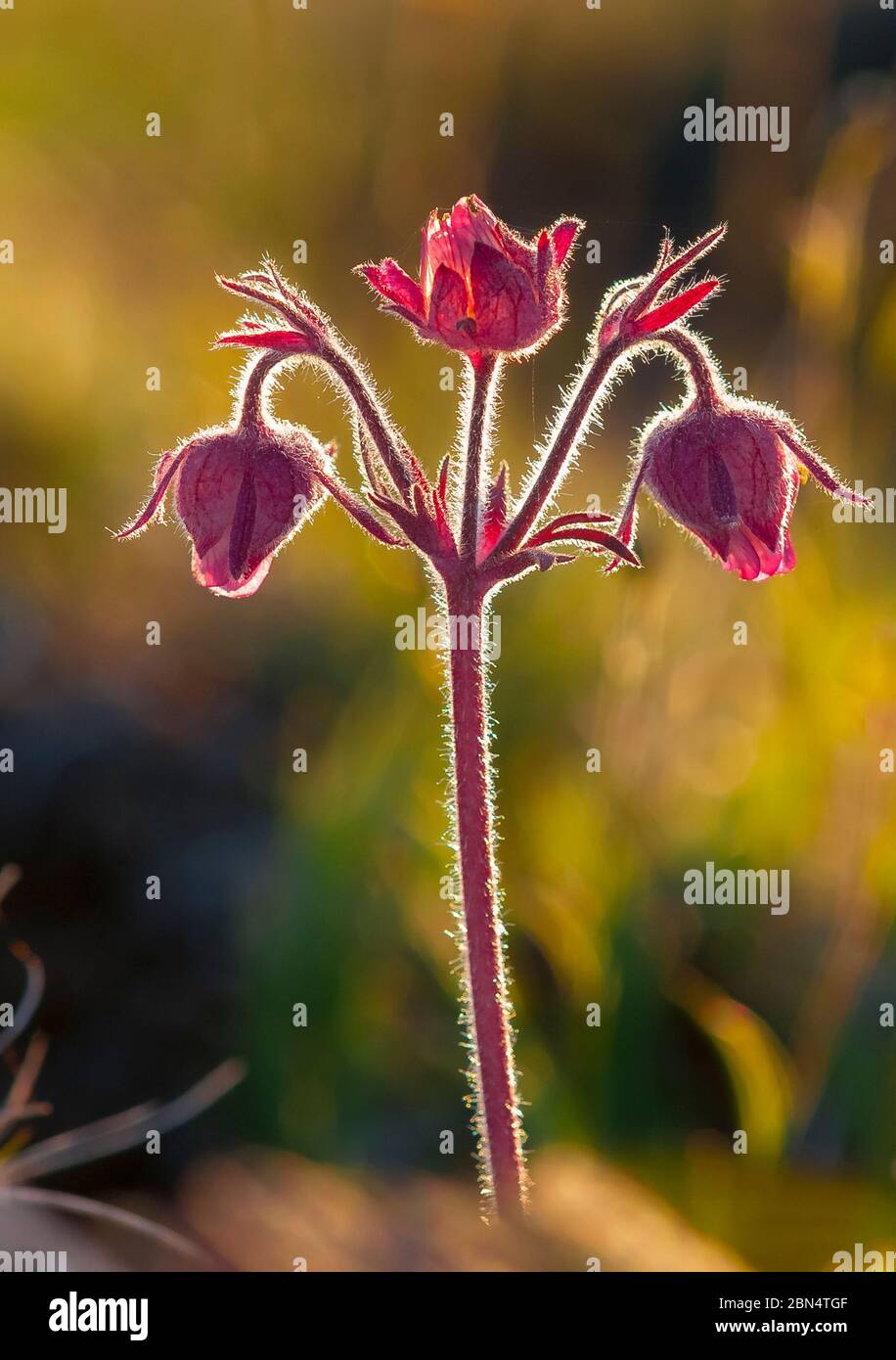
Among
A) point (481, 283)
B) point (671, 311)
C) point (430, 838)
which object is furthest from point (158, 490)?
point (430, 838)

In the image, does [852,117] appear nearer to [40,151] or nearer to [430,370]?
[430,370]

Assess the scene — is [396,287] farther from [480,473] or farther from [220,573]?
[220,573]

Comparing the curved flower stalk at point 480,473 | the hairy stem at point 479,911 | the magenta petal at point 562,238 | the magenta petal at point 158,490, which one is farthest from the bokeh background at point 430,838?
the magenta petal at point 562,238

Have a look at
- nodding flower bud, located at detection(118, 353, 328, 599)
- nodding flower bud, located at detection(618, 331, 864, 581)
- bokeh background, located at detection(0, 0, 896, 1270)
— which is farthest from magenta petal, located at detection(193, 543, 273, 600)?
bokeh background, located at detection(0, 0, 896, 1270)

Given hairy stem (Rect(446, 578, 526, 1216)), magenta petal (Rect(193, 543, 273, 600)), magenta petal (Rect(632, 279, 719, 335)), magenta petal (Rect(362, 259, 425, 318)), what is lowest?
hairy stem (Rect(446, 578, 526, 1216))

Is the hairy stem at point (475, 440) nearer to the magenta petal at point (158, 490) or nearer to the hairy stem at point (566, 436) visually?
the hairy stem at point (566, 436)

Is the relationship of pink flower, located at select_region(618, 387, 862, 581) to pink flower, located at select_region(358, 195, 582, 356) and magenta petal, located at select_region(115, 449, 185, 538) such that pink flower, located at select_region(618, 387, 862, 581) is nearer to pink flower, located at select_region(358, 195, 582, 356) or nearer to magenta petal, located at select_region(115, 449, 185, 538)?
pink flower, located at select_region(358, 195, 582, 356)

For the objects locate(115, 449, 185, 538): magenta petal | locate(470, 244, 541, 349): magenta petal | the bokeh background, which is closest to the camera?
locate(470, 244, 541, 349): magenta petal
